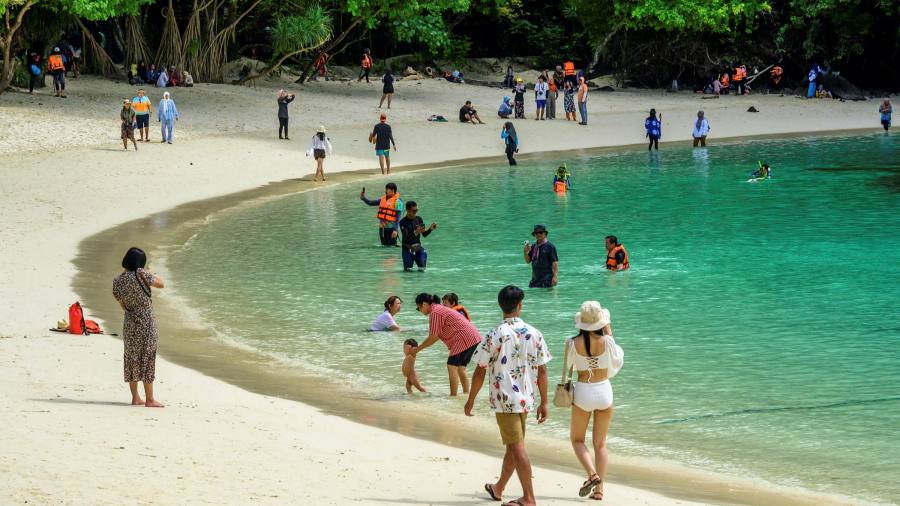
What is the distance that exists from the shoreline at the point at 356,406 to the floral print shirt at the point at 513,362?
2.22 metres

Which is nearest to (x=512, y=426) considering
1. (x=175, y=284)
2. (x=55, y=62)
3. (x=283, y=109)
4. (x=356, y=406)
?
(x=356, y=406)

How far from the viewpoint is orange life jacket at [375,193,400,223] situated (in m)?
23.7

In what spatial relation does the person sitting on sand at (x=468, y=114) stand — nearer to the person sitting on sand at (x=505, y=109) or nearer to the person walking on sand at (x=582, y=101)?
the person sitting on sand at (x=505, y=109)

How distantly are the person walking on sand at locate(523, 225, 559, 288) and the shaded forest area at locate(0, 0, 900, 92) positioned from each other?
94.7 ft

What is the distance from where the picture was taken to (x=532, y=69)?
59.8 m

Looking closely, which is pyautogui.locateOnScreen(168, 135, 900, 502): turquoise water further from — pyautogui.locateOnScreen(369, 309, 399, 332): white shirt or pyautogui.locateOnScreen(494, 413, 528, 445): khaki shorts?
pyautogui.locateOnScreen(494, 413, 528, 445): khaki shorts

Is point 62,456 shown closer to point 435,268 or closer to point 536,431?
point 536,431

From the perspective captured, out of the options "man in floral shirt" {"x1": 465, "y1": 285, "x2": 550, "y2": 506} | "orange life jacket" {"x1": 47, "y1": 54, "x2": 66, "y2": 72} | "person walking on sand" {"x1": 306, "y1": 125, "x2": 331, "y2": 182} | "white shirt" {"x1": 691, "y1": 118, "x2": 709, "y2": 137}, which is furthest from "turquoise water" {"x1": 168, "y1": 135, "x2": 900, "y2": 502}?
"orange life jacket" {"x1": 47, "y1": 54, "x2": 66, "y2": 72}

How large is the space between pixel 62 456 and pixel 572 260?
48.6 ft

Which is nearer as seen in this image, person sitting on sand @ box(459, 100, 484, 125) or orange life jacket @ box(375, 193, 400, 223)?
orange life jacket @ box(375, 193, 400, 223)

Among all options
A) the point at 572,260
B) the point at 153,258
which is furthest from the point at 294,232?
the point at 572,260

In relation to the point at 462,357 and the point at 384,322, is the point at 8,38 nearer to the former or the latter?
the point at 384,322

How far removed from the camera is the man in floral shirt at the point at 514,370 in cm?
923

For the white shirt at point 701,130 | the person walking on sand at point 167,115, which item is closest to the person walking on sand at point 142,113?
the person walking on sand at point 167,115
